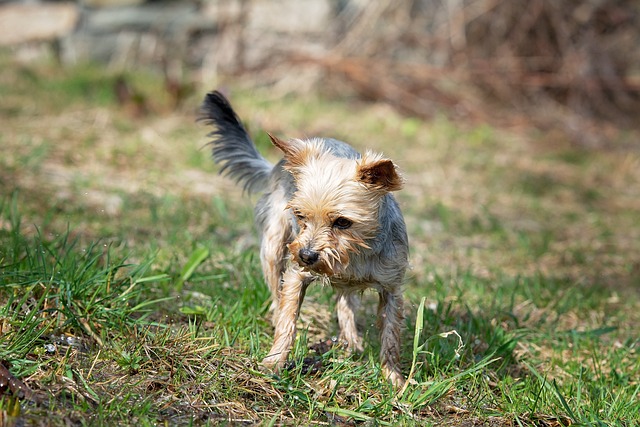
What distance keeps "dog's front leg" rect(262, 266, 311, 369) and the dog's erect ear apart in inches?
20.4

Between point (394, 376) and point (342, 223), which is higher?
point (342, 223)

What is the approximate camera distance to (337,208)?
3.09m

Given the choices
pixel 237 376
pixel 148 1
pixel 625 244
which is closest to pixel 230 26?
pixel 148 1

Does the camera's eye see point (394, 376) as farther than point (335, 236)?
Yes

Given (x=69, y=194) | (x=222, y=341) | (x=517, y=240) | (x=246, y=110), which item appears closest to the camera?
(x=222, y=341)

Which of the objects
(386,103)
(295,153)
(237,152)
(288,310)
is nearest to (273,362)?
(288,310)

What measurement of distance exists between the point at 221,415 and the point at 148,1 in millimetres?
7272

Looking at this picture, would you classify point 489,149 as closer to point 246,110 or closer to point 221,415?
point 246,110

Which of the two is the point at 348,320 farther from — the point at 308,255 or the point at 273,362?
the point at 308,255

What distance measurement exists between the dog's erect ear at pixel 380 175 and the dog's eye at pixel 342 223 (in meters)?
0.17

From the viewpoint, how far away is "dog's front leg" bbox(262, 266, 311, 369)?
332cm

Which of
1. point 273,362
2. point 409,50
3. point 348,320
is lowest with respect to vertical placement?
point 273,362

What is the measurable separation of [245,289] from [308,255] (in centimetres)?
83

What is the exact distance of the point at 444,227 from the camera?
6.18 m
